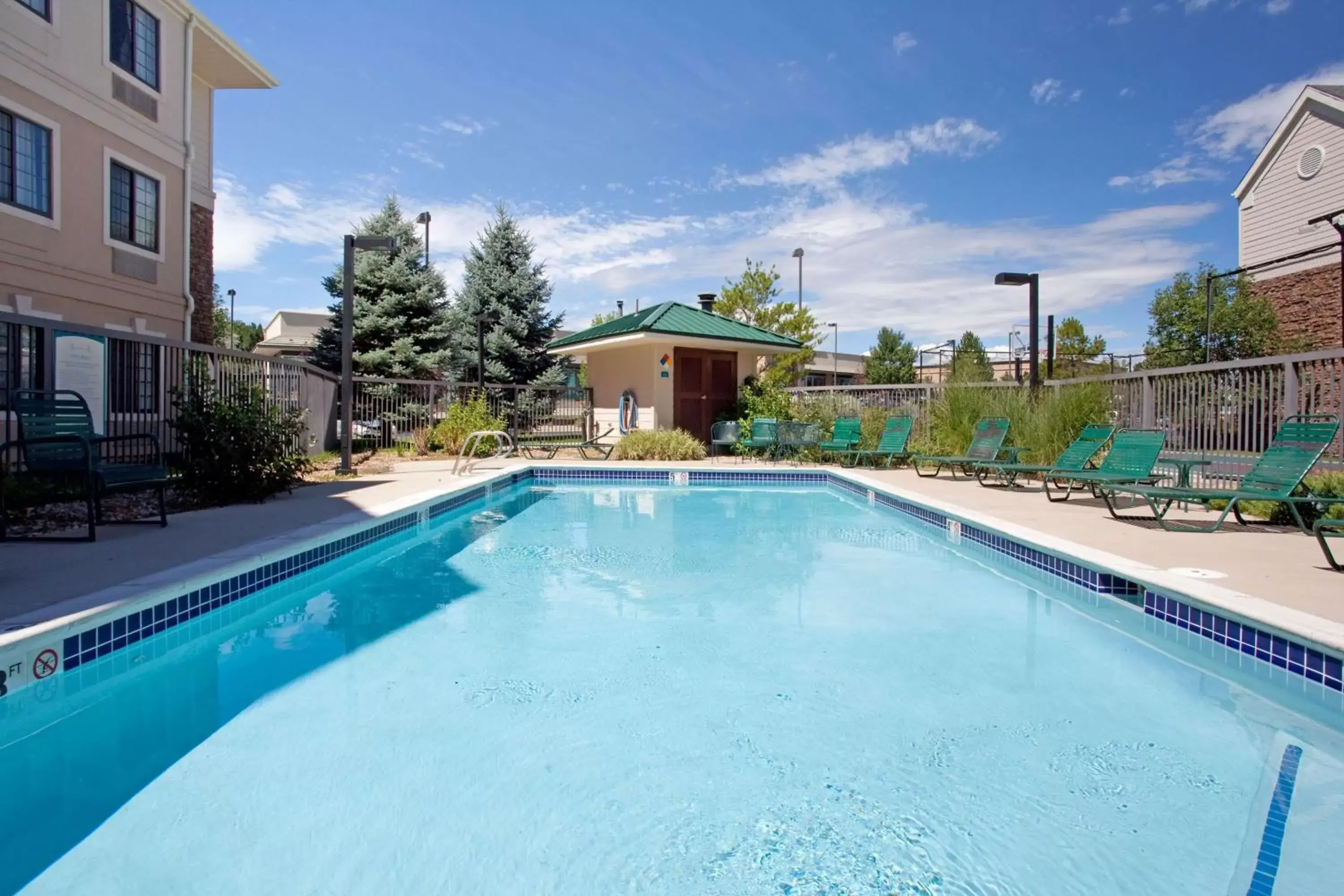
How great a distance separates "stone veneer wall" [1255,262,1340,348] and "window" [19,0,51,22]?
25.3m

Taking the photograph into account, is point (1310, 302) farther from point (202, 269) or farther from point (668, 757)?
point (202, 269)

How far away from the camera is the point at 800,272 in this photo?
92.0 feet

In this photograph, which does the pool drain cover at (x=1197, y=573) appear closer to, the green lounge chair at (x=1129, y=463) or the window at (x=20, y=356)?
the green lounge chair at (x=1129, y=463)

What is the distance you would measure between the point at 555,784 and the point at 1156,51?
726 inches

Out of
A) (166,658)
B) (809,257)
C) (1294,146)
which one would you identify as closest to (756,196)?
(809,257)

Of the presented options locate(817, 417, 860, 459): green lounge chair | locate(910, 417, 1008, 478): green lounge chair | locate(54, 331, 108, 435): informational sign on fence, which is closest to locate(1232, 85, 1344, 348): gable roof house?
locate(817, 417, 860, 459): green lounge chair

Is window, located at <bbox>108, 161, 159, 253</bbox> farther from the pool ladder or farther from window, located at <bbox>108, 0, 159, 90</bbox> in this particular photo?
the pool ladder

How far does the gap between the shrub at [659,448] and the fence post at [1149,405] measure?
7.47 metres

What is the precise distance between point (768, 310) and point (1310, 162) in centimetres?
1440

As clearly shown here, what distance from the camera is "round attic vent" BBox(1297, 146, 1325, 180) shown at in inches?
720

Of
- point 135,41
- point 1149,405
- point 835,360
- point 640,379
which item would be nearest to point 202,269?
point 135,41

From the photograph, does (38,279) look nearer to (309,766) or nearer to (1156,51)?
(309,766)

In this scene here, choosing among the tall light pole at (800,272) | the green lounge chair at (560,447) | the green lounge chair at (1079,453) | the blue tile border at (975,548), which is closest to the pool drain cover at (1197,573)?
the blue tile border at (975,548)

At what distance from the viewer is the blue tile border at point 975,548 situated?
3.18 metres
